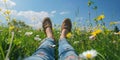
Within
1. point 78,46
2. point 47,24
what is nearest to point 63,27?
point 47,24

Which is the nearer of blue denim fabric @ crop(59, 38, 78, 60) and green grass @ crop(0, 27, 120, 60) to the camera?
green grass @ crop(0, 27, 120, 60)

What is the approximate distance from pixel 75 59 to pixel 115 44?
1.09 meters

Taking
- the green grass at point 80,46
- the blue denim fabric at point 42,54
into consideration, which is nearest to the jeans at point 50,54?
the blue denim fabric at point 42,54

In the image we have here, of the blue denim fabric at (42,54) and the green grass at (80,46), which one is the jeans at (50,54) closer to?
the blue denim fabric at (42,54)

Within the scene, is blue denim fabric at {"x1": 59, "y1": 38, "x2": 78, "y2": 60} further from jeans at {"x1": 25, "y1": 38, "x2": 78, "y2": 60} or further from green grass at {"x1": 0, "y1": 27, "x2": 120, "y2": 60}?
green grass at {"x1": 0, "y1": 27, "x2": 120, "y2": 60}

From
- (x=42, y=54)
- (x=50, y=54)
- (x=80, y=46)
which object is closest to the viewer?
(x=42, y=54)

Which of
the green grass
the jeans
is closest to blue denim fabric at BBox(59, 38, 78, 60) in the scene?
the jeans

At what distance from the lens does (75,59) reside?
1.75m

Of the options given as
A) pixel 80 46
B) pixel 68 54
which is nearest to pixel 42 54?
pixel 68 54

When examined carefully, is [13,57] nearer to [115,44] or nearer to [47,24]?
[115,44]

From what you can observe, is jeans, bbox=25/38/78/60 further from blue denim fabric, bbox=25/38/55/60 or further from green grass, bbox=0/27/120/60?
green grass, bbox=0/27/120/60

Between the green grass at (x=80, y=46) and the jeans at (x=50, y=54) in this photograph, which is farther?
the jeans at (x=50, y=54)

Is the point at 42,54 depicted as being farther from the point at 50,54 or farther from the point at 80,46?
the point at 80,46

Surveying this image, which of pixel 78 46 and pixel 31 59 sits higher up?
pixel 31 59
